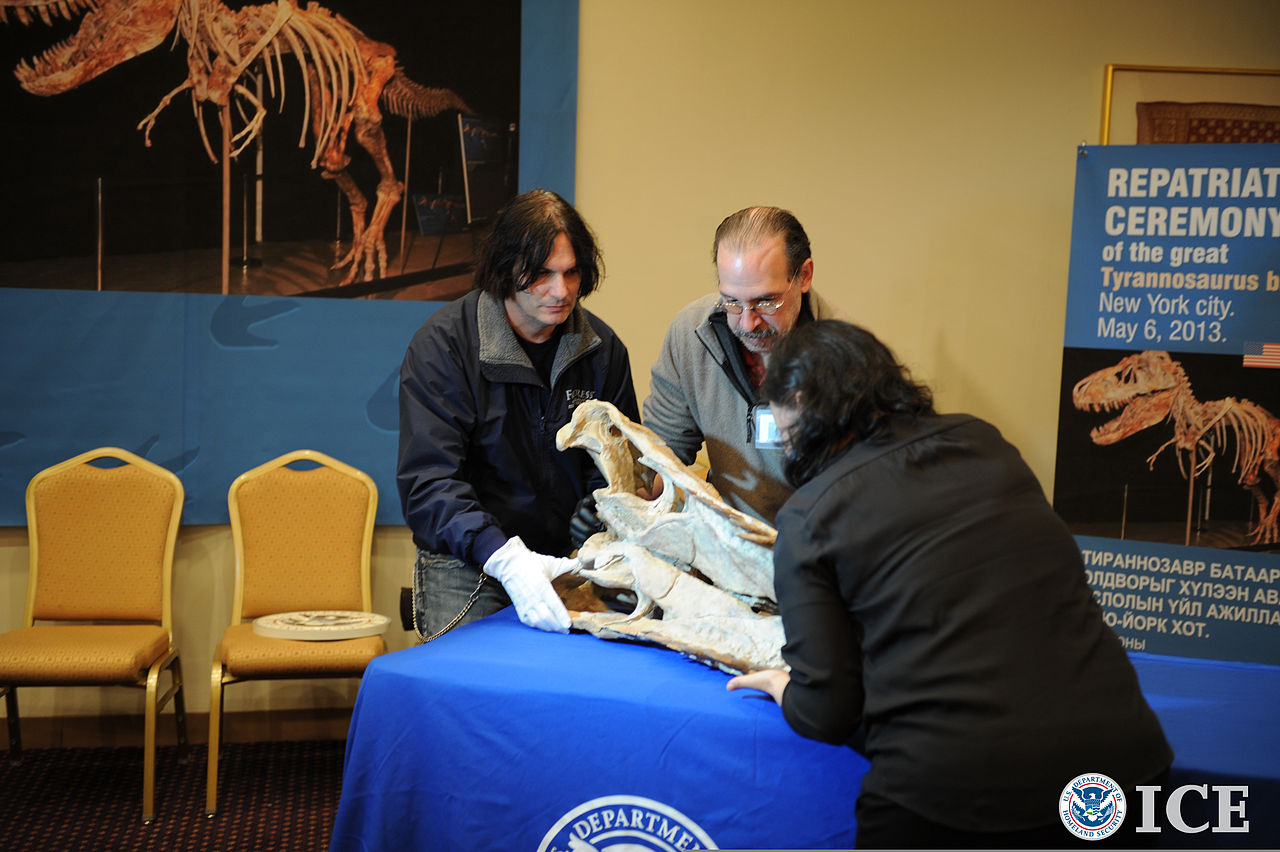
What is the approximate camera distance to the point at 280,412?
371 centimetres

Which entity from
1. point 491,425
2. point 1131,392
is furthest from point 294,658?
point 1131,392

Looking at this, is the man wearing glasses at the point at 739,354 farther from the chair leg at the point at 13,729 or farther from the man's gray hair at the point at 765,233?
the chair leg at the point at 13,729

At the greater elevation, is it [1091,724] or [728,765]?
[1091,724]

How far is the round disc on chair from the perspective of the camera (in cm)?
322

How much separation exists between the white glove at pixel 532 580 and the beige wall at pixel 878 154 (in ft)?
6.45

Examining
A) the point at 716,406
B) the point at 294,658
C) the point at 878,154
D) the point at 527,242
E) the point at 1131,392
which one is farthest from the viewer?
the point at 878,154

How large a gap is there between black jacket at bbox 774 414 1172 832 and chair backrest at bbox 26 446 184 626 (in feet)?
9.65

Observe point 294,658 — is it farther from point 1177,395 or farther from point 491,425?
point 1177,395

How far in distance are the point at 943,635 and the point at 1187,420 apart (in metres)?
2.72

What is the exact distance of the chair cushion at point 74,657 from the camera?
10.1 ft

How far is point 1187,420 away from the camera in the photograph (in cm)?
339

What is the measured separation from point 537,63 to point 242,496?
2.00 meters

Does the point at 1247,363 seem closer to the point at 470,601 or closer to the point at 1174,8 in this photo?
the point at 1174,8

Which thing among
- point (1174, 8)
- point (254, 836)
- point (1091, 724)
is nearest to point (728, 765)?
point (1091, 724)
